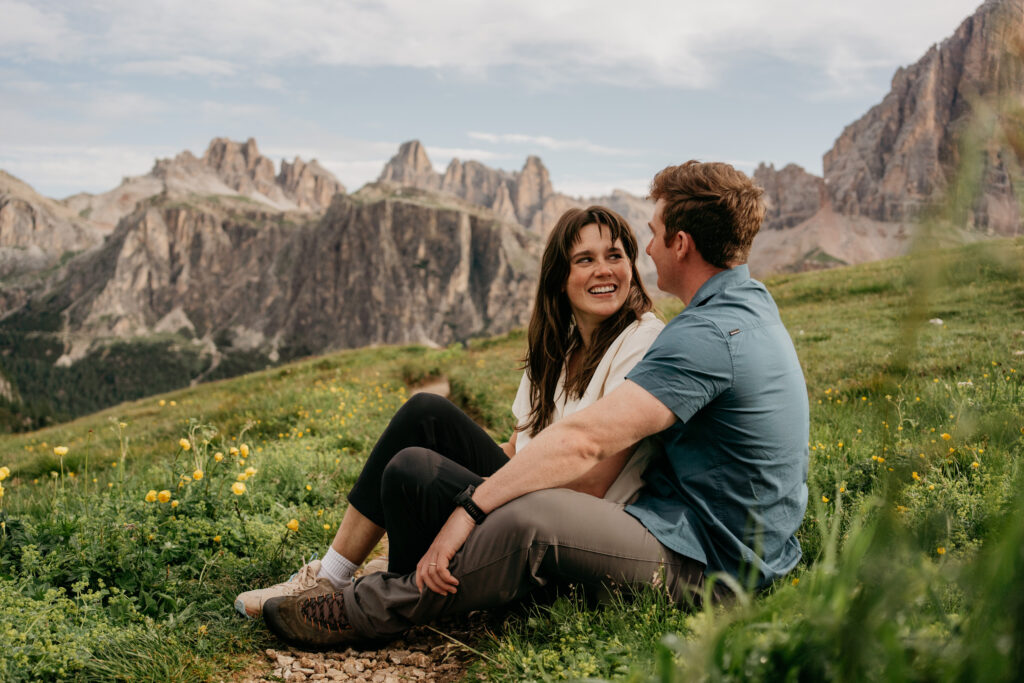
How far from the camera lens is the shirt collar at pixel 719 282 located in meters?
3.19

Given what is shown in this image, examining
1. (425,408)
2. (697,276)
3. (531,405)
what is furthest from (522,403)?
(697,276)

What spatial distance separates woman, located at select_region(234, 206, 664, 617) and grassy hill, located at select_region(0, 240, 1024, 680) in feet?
2.17

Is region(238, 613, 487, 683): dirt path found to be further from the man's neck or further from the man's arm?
the man's neck

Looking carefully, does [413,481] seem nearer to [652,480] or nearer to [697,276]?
[652,480]

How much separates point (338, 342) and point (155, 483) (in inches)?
7427

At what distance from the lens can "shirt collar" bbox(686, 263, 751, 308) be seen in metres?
3.19

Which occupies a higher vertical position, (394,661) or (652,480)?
(652,480)

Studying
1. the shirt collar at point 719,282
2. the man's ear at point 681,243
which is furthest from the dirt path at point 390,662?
the man's ear at point 681,243

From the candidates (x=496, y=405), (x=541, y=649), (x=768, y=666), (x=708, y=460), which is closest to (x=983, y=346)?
(x=496, y=405)

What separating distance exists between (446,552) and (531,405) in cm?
153

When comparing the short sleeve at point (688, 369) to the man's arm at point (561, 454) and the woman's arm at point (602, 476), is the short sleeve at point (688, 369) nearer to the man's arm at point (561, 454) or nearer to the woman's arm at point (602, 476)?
the man's arm at point (561, 454)

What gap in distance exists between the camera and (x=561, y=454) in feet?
9.84

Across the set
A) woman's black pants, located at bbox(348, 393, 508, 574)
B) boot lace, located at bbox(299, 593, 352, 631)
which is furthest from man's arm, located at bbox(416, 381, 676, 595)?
boot lace, located at bbox(299, 593, 352, 631)

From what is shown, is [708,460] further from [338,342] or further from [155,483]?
[338,342]
